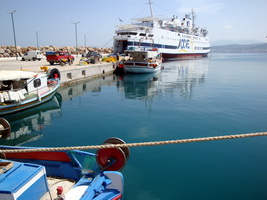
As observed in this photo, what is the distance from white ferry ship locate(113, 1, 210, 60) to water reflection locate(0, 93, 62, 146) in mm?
25994

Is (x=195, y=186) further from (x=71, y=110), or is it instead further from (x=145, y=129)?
(x=71, y=110)

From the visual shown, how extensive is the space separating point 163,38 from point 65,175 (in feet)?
182

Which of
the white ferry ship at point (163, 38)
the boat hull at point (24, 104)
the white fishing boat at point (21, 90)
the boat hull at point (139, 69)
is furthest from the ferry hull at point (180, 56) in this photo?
the white fishing boat at point (21, 90)

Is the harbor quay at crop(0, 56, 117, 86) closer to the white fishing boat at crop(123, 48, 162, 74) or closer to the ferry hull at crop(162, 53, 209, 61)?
the white fishing boat at crop(123, 48, 162, 74)

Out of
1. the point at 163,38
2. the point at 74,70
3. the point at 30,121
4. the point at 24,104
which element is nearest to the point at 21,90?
the point at 24,104

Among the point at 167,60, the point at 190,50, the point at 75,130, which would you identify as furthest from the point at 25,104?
the point at 190,50

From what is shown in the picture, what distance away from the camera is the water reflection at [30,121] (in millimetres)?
10352

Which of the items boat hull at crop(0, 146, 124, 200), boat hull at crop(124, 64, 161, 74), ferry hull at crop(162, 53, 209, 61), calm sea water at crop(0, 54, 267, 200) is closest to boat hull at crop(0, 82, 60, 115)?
calm sea water at crop(0, 54, 267, 200)

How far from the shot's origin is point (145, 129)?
1108 cm

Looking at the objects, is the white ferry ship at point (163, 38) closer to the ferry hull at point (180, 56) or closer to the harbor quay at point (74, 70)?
the ferry hull at point (180, 56)

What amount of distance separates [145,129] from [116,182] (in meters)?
6.46

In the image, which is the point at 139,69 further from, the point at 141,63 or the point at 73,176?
the point at 73,176

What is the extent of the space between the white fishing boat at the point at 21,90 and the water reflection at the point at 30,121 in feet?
1.36

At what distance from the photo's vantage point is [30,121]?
12711 millimetres
